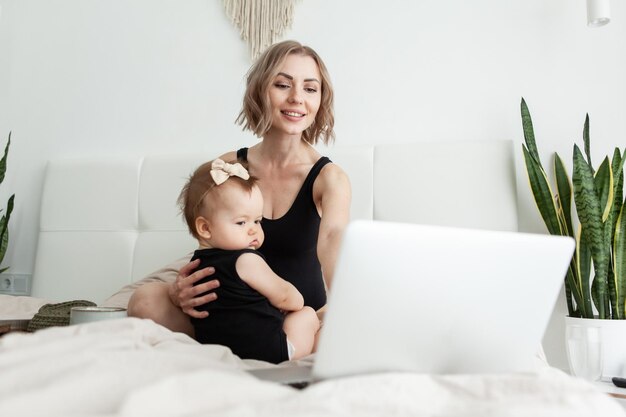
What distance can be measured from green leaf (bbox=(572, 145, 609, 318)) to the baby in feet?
3.28

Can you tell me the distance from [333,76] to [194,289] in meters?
1.37

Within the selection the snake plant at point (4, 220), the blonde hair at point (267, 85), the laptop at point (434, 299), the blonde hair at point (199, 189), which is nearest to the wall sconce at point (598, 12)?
the blonde hair at point (267, 85)

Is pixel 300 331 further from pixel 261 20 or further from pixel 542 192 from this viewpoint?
pixel 261 20

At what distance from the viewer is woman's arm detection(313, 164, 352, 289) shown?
4.74ft

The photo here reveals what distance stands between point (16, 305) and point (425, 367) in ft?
5.16

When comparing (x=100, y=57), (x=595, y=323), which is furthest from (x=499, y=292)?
(x=100, y=57)

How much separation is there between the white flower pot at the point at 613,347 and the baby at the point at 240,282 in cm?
99

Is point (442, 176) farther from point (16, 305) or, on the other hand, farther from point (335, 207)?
point (16, 305)

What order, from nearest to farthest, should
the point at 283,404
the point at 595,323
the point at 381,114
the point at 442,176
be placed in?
the point at 283,404 < the point at 595,323 < the point at 442,176 < the point at 381,114

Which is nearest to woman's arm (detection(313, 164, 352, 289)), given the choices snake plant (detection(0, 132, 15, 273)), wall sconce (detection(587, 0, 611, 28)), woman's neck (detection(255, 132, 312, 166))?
woman's neck (detection(255, 132, 312, 166))

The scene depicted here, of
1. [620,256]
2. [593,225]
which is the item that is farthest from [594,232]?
[620,256]

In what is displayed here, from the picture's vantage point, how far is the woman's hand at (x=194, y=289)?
3.78ft

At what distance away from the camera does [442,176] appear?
6.57ft

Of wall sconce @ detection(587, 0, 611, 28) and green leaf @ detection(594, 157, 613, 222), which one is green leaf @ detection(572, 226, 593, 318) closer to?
green leaf @ detection(594, 157, 613, 222)
